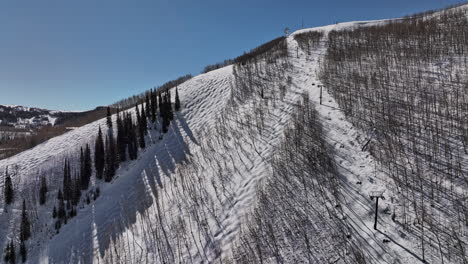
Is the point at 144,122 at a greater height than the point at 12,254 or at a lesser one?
greater

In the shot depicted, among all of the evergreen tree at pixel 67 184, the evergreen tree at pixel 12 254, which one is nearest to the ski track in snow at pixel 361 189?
the evergreen tree at pixel 12 254

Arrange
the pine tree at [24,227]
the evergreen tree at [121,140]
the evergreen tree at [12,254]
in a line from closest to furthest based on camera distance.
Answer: the evergreen tree at [12,254] → the pine tree at [24,227] → the evergreen tree at [121,140]

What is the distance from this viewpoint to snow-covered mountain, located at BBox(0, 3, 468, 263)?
20.6ft

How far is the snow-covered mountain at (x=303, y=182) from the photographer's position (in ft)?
20.6

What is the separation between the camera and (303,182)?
9.02 m

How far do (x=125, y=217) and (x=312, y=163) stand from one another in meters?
13.4

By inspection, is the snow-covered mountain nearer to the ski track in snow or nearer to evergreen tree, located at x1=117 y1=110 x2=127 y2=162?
the ski track in snow

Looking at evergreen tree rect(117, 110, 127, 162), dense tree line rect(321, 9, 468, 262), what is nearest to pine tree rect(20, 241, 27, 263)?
evergreen tree rect(117, 110, 127, 162)

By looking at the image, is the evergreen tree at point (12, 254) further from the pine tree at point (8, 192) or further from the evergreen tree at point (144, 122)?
the evergreen tree at point (144, 122)

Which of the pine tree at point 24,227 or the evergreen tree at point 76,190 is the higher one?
the evergreen tree at point 76,190

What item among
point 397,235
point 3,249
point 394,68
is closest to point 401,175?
point 397,235

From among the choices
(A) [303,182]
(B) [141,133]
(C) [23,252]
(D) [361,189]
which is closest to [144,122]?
(B) [141,133]

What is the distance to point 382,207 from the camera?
21.8 ft

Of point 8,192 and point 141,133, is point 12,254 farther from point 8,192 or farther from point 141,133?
point 141,133
